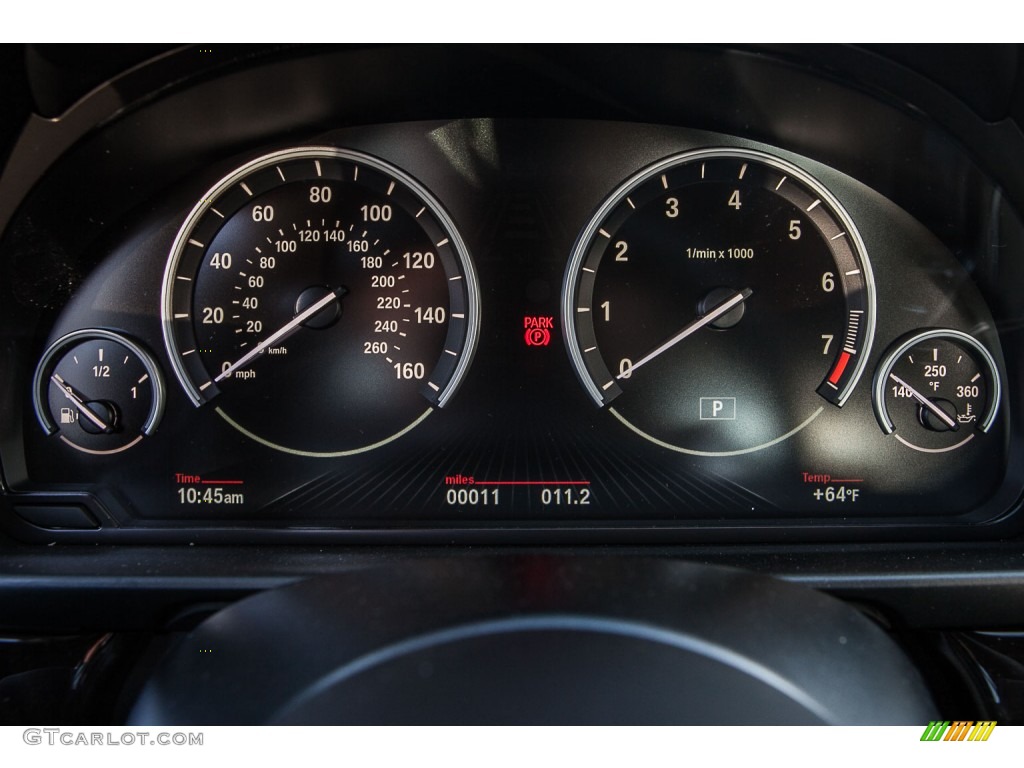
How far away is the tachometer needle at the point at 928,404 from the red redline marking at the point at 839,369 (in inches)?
5.2

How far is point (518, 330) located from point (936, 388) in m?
1.19

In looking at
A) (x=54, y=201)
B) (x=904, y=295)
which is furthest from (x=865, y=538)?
(x=54, y=201)

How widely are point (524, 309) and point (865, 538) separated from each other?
1119 mm

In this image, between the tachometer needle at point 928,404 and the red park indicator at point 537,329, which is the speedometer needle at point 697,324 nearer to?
the red park indicator at point 537,329

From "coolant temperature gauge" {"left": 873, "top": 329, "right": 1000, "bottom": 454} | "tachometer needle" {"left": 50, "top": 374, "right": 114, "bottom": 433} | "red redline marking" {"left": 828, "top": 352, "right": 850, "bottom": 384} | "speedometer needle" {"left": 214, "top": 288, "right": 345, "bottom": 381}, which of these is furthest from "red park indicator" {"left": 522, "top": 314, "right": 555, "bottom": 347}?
"tachometer needle" {"left": 50, "top": 374, "right": 114, "bottom": 433}

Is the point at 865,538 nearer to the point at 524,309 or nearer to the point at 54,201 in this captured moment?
the point at 524,309

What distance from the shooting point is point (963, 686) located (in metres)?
2.20

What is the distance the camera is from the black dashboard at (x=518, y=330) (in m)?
2.58

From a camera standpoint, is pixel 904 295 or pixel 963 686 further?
pixel 904 295

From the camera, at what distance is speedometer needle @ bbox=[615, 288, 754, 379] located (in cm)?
264

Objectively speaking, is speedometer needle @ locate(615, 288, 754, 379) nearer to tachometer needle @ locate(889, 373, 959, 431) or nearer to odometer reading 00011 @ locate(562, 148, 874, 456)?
odometer reading 00011 @ locate(562, 148, 874, 456)

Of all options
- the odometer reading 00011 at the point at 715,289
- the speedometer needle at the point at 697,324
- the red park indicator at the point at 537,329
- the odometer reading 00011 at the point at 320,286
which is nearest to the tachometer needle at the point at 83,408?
the odometer reading 00011 at the point at 320,286
